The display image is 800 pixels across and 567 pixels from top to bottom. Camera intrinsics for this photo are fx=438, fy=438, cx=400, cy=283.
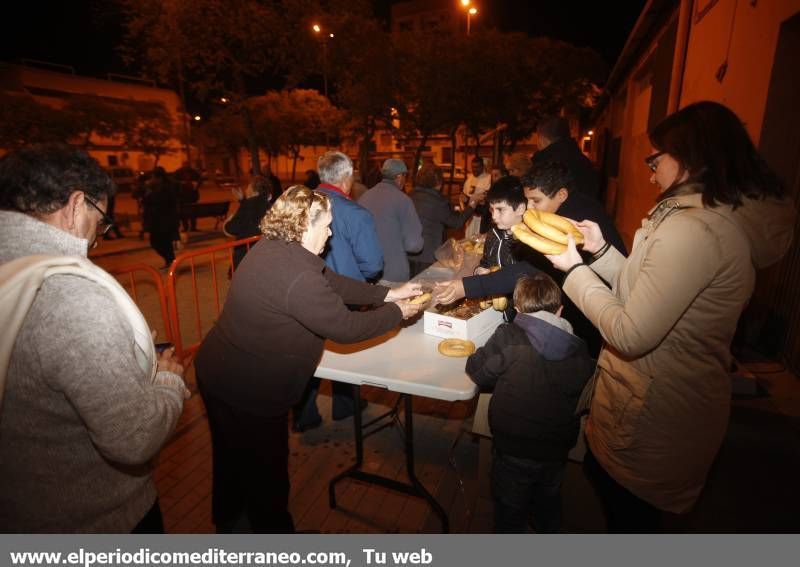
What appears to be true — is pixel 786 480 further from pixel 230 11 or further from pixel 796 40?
pixel 230 11

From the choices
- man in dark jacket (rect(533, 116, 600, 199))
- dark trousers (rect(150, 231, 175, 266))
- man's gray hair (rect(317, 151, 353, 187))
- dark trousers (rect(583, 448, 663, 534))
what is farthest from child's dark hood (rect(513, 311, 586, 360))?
dark trousers (rect(150, 231, 175, 266))

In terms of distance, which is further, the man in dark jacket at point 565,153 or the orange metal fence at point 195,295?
the man in dark jacket at point 565,153

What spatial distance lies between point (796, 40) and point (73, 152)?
18.4ft

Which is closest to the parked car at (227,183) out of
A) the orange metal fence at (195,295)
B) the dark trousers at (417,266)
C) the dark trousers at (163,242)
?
the dark trousers at (163,242)

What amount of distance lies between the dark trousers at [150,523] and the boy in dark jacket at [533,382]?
166cm

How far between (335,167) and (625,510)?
351 cm

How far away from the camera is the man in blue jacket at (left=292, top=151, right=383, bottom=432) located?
4.12 metres

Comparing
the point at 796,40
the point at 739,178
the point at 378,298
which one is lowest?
the point at 378,298

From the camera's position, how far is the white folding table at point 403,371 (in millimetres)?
2439

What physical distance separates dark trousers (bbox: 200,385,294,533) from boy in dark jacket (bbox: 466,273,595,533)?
124cm

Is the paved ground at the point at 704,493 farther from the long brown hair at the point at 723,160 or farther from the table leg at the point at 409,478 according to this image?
the long brown hair at the point at 723,160

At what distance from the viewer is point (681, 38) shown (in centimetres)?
724

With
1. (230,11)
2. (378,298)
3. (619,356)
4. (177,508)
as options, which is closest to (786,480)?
(619,356)

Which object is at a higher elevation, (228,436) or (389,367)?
(389,367)
